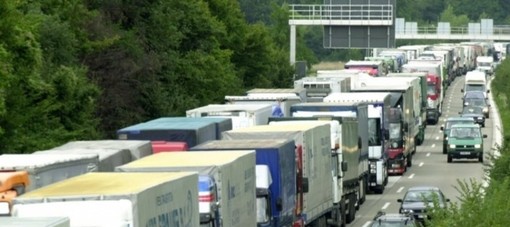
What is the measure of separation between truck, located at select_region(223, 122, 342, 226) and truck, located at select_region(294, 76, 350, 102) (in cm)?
2117

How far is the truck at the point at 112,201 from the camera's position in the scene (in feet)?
60.6

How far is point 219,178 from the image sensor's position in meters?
24.3

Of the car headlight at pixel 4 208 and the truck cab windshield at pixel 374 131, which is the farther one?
the truck cab windshield at pixel 374 131

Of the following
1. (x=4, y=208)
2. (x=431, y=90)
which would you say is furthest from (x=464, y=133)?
(x=4, y=208)

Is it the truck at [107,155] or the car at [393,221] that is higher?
the truck at [107,155]

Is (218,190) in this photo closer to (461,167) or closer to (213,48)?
(461,167)

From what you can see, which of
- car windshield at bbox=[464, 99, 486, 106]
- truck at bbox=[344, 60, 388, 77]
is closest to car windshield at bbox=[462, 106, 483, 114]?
car windshield at bbox=[464, 99, 486, 106]

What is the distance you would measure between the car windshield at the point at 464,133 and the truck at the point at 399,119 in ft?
5.51

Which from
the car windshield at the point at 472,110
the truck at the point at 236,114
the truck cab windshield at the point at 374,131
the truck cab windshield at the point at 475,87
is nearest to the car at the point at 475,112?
the car windshield at the point at 472,110

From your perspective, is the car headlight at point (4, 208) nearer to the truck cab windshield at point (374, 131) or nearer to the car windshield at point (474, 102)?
the truck cab windshield at point (374, 131)

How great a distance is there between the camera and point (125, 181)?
20.7m

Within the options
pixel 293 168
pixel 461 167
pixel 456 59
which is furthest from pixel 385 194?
pixel 456 59

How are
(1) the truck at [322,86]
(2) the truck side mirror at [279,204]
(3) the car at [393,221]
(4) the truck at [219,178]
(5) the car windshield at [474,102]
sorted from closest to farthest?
(4) the truck at [219,178] → (2) the truck side mirror at [279,204] → (3) the car at [393,221] → (1) the truck at [322,86] → (5) the car windshield at [474,102]

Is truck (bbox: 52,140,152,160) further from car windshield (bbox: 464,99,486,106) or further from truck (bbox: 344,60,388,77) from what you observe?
car windshield (bbox: 464,99,486,106)
